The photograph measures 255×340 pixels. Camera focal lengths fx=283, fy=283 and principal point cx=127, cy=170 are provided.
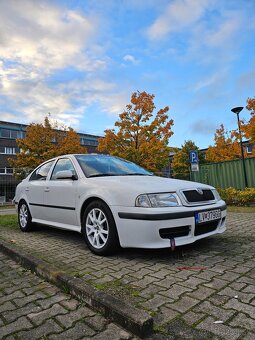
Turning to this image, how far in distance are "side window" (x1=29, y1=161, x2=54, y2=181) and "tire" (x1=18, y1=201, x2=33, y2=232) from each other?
61 cm

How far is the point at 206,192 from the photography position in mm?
3914

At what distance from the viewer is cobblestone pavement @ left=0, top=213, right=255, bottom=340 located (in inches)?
78.4

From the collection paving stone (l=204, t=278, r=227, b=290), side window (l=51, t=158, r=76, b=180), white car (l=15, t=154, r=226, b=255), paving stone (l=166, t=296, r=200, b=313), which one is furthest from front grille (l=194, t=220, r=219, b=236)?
side window (l=51, t=158, r=76, b=180)

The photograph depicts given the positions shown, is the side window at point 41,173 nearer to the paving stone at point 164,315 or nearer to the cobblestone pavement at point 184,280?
the cobblestone pavement at point 184,280

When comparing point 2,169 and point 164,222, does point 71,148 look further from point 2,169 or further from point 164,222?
point 164,222

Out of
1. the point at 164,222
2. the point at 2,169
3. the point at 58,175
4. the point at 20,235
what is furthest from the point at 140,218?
the point at 2,169

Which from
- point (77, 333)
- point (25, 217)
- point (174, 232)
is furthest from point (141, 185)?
point (25, 217)

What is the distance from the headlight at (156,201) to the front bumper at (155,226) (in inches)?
2.7

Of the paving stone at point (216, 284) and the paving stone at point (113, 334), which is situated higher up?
the paving stone at point (216, 284)

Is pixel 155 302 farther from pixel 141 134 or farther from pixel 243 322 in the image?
pixel 141 134

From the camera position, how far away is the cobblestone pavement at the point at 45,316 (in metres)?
1.96

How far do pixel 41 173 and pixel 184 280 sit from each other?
3741 millimetres

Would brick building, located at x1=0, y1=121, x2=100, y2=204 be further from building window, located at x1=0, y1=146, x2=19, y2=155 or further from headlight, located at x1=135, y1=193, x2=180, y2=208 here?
headlight, located at x1=135, y1=193, x2=180, y2=208

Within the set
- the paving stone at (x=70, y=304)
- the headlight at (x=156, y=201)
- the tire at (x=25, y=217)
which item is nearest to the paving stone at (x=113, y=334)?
the paving stone at (x=70, y=304)
